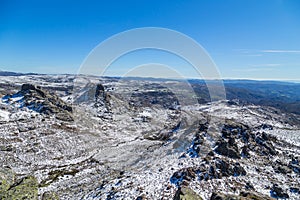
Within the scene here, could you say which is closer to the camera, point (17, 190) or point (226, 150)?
point (17, 190)

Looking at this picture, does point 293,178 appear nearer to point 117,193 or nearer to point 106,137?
point 117,193

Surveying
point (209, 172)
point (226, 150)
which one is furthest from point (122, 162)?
point (226, 150)

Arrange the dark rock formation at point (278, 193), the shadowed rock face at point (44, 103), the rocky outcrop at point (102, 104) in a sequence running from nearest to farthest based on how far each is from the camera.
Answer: the dark rock formation at point (278, 193)
the shadowed rock face at point (44, 103)
the rocky outcrop at point (102, 104)

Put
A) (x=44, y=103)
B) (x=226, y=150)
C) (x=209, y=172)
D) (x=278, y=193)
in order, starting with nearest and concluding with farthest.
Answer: (x=278, y=193) → (x=209, y=172) → (x=226, y=150) → (x=44, y=103)

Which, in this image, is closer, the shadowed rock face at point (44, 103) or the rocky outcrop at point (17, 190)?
the rocky outcrop at point (17, 190)

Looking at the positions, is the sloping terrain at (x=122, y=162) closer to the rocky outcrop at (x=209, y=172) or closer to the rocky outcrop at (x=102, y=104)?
the rocky outcrop at (x=209, y=172)

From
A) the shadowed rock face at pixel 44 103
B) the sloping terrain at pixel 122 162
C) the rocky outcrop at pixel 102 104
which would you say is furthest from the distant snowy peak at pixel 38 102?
the rocky outcrop at pixel 102 104

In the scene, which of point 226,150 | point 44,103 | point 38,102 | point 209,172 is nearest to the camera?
point 209,172

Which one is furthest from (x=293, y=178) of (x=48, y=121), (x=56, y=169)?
(x=48, y=121)

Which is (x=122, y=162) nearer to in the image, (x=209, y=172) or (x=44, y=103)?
(x=209, y=172)

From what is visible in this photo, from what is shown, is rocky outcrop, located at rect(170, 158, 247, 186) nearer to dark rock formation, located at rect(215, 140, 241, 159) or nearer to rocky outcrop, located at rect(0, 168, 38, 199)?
dark rock formation, located at rect(215, 140, 241, 159)

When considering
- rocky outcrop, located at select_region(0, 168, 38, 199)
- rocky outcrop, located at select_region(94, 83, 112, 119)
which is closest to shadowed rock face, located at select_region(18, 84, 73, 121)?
→ rocky outcrop, located at select_region(94, 83, 112, 119)

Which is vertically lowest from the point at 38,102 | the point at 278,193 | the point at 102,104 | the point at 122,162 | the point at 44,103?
the point at 122,162
